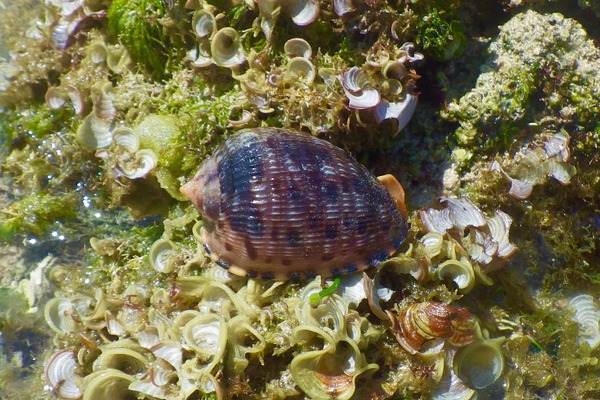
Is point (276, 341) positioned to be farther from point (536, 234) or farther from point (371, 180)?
point (536, 234)

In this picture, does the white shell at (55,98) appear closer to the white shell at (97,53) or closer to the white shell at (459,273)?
the white shell at (97,53)

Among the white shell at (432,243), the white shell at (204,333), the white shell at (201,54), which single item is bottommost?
the white shell at (204,333)

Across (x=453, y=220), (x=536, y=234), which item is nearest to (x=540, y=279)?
(x=536, y=234)

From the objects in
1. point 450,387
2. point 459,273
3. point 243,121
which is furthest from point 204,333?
point 459,273

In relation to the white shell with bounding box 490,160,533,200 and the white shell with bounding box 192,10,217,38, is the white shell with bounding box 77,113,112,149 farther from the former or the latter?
the white shell with bounding box 490,160,533,200

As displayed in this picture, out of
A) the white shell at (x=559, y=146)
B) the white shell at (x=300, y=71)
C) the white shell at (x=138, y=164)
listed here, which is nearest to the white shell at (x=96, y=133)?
the white shell at (x=138, y=164)
